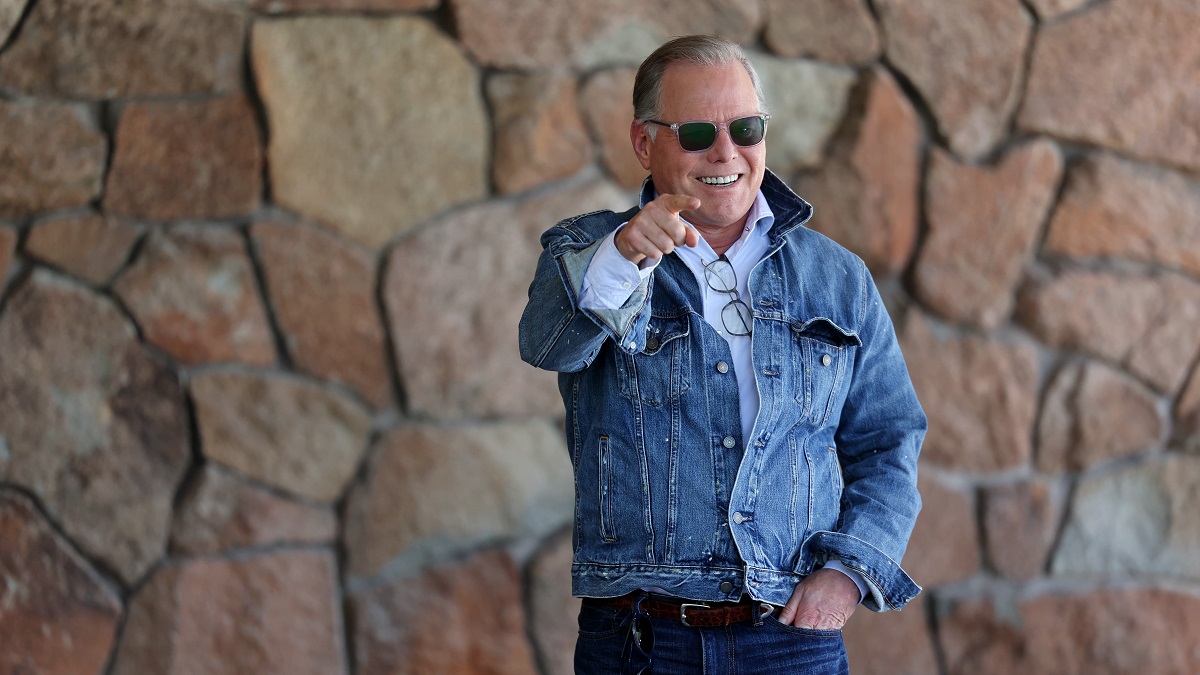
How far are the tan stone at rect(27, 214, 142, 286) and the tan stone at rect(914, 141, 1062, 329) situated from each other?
1.78m

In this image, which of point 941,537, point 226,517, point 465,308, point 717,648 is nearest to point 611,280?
point 717,648

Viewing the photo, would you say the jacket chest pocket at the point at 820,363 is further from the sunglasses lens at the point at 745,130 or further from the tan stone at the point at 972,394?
the tan stone at the point at 972,394

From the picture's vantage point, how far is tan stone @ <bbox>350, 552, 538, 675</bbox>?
249cm

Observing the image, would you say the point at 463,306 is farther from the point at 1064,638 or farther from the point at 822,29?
the point at 1064,638

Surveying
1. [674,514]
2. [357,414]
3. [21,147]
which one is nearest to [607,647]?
[674,514]

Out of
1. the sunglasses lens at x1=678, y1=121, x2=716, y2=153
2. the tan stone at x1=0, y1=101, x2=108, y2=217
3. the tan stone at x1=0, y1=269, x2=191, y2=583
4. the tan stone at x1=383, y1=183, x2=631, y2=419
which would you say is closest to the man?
the sunglasses lens at x1=678, y1=121, x2=716, y2=153

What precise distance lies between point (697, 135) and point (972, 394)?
4.78 ft

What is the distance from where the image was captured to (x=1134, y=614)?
270cm

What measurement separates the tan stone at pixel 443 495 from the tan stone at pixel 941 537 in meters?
0.86

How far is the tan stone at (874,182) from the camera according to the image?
263cm

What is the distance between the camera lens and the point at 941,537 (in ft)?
8.82

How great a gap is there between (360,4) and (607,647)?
1594 millimetres

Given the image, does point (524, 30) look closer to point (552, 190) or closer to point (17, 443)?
point (552, 190)

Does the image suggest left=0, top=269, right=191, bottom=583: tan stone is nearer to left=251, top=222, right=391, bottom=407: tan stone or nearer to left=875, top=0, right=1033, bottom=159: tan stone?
left=251, top=222, right=391, bottom=407: tan stone
